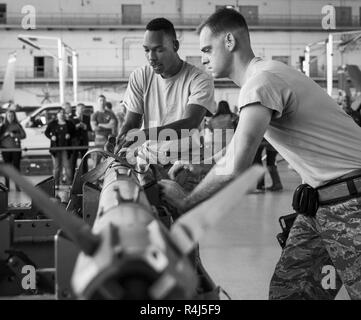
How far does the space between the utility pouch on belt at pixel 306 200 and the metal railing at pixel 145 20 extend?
118ft

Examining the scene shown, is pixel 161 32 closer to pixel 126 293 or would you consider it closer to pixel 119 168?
pixel 119 168

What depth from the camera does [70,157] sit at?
39.7 ft

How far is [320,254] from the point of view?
112 inches

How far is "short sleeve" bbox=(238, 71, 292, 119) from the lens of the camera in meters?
2.22

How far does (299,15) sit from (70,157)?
30.4 meters

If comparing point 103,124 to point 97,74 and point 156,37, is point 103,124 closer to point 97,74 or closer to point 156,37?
point 156,37

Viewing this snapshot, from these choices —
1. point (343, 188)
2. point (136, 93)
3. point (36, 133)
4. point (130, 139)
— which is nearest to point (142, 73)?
point (136, 93)

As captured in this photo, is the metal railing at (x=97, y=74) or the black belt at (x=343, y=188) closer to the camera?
the black belt at (x=343, y=188)

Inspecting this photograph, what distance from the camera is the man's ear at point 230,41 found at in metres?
2.51

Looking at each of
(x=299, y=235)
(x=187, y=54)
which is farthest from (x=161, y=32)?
(x=187, y=54)

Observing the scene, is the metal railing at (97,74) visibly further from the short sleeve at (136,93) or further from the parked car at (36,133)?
the short sleeve at (136,93)

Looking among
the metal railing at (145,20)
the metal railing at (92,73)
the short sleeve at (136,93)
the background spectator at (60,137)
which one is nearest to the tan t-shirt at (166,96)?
the short sleeve at (136,93)

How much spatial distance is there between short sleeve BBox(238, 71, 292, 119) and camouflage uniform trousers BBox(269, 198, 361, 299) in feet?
1.80

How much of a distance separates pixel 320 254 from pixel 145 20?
124 ft
